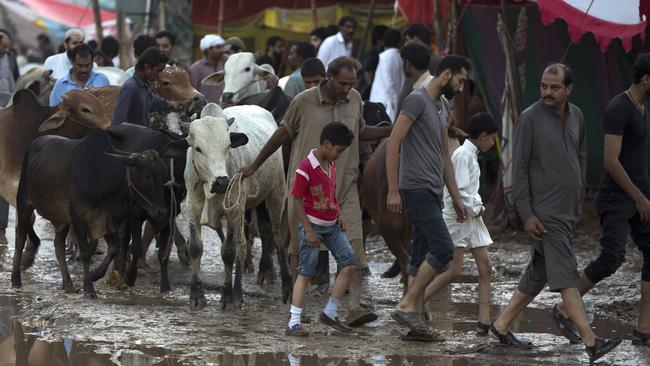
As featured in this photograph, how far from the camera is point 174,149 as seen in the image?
1016 cm

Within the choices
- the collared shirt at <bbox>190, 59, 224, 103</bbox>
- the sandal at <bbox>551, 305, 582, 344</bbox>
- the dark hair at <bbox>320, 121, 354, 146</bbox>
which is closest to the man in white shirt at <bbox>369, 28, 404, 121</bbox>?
the collared shirt at <bbox>190, 59, 224, 103</bbox>

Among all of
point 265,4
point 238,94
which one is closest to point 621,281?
point 238,94

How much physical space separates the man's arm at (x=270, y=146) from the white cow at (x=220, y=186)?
0.14 m

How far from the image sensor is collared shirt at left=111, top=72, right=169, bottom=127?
11297 millimetres

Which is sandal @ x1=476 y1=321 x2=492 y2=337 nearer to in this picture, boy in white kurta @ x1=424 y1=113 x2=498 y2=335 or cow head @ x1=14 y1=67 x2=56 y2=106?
boy in white kurta @ x1=424 y1=113 x2=498 y2=335

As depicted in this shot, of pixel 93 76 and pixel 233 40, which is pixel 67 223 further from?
pixel 233 40

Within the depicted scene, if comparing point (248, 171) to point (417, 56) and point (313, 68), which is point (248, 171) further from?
point (313, 68)

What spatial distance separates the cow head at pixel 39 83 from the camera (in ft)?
44.5

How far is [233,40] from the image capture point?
17172mm

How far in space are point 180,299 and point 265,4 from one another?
41.1 ft

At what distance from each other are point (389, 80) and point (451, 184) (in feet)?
23.3

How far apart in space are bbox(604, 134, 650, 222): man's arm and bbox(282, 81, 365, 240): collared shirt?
6.00ft

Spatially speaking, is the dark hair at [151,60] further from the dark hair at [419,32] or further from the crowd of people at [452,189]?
the dark hair at [419,32]

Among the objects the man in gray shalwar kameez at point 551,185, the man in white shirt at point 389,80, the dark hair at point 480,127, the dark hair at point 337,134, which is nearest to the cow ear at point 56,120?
the dark hair at point 337,134
